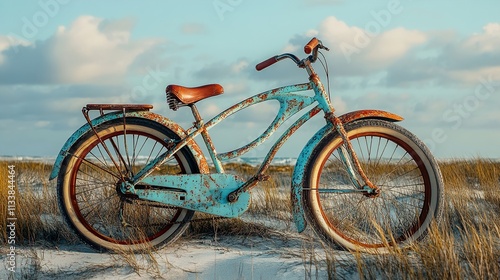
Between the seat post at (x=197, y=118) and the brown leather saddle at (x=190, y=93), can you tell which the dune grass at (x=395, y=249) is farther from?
the brown leather saddle at (x=190, y=93)

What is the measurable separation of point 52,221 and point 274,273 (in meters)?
2.39

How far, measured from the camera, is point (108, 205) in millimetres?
5160

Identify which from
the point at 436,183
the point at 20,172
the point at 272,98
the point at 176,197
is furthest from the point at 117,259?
the point at 20,172

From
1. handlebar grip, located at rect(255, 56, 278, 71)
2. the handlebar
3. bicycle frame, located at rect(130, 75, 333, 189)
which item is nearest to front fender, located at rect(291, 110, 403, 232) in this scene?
bicycle frame, located at rect(130, 75, 333, 189)

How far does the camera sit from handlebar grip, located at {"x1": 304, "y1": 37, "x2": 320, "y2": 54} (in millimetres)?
4246

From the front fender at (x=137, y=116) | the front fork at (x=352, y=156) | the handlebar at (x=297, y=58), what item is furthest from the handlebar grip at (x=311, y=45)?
the front fender at (x=137, y=116)

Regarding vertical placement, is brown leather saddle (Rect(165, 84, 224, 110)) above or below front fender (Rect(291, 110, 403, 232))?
above

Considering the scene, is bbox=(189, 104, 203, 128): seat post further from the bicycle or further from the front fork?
the front fork

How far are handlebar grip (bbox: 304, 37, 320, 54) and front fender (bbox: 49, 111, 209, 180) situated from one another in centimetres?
108

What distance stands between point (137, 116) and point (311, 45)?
140cm

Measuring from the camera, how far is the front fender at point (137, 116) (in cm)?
433

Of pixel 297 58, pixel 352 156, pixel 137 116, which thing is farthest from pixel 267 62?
pixel 137 116

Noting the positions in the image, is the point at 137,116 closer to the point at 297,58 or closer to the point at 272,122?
the point at 272,122

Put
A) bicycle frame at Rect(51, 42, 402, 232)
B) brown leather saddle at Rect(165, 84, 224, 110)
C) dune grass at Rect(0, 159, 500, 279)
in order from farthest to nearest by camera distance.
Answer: bicycle frame at Rect(51, 42, 402, 232), brown leather saddle at Rect(165, 84, 224, 110), dune grass at Rect(0, 159, 500, 279)
